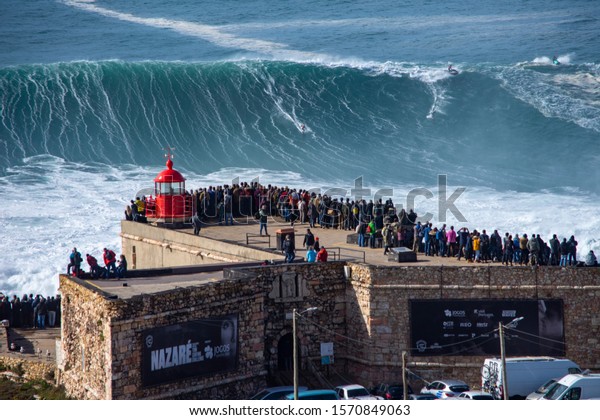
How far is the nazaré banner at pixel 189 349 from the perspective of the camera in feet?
91.4

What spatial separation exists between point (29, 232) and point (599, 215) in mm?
25060

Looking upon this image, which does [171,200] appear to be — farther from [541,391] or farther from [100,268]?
[541,391]

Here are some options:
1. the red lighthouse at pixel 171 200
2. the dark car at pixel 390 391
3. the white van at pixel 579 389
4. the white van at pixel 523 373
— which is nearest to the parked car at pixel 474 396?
the white van at pixel 523 373

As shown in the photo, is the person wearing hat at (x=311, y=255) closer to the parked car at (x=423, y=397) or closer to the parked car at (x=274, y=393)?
the parked car at (x=274, y=393)

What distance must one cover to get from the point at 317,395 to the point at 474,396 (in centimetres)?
364

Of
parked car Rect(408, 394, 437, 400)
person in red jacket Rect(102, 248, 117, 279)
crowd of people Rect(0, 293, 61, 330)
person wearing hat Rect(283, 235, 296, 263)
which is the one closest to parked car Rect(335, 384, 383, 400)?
parked car Rect(408, 394, 437, 400)

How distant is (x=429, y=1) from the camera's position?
83875 mm

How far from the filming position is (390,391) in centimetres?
2977

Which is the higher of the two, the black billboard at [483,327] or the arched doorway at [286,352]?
the black billboard at [483,327]

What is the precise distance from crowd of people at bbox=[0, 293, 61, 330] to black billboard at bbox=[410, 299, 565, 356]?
12.1 meters

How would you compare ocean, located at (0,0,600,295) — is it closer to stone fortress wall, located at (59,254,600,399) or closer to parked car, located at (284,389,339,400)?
stone fortress wall, located at (59,254,600,399)

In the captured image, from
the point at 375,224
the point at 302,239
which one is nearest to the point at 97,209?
the point at 302,239

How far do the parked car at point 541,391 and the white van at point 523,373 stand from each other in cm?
34

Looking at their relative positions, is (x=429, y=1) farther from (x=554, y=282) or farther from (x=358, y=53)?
(x=554, y=282)
